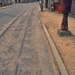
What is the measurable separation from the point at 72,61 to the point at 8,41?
402 centimetres

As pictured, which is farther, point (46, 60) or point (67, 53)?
point (67, 53)

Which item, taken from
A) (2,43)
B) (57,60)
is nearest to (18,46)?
(2,43)

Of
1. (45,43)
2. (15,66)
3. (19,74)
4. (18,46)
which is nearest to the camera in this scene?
(19,74)

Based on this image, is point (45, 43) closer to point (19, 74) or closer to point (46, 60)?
point (46, 60)

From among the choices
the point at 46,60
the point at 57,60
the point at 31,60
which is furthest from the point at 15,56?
the point at 57,60

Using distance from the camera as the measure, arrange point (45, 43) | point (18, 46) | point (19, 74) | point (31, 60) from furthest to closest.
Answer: point (45, 43), point (18, 46), point (31, 60), point (19, 74)

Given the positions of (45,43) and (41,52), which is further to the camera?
(45,43)

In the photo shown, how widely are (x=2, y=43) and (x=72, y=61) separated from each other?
12.8 ft

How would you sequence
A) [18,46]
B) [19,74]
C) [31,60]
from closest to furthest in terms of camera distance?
[19,74]
[31,60]
[18,46]

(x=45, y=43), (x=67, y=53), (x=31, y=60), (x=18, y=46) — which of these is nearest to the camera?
(x=31, y=60)

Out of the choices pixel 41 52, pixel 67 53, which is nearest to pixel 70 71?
pixel 67 53

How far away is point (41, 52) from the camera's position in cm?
743

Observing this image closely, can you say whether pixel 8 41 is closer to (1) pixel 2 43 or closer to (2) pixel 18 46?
(1) pixel 2 43

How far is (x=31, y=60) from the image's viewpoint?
6.48 m
